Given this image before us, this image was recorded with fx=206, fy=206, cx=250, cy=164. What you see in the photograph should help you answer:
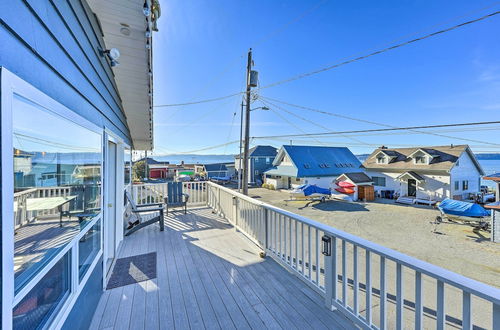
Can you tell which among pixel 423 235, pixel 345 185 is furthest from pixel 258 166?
pixel 423 235

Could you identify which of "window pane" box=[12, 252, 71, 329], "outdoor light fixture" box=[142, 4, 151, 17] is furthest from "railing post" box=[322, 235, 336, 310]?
"outdoor light fixture" box=[142, 4, 151, 17]

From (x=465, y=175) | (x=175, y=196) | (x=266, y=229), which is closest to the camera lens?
(x=266, y=229)

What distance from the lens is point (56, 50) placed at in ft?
4.01

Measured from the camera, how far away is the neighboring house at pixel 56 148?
795 millimetres

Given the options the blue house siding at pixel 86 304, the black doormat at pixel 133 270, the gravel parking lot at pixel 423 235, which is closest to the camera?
the blue house siding at pixel 86 304

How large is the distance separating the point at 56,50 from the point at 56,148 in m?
0.58

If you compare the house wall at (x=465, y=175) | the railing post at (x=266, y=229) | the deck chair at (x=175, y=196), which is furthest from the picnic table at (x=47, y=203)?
the house wall at (x=465, y=175)

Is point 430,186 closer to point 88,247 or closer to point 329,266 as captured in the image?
point 329,266

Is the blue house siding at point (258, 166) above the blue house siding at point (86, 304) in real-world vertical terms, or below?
above

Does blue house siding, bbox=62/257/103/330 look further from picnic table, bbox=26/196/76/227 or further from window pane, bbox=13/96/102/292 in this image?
picnic table, bbox=26/196/76/227

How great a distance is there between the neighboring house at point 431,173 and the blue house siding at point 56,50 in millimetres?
20371

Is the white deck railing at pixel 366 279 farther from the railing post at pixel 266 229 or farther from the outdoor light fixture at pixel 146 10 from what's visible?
the outdoor light fixture at pixel 146 10

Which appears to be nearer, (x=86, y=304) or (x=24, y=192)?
(x=24, y=192)

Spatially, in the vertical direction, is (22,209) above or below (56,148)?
below
